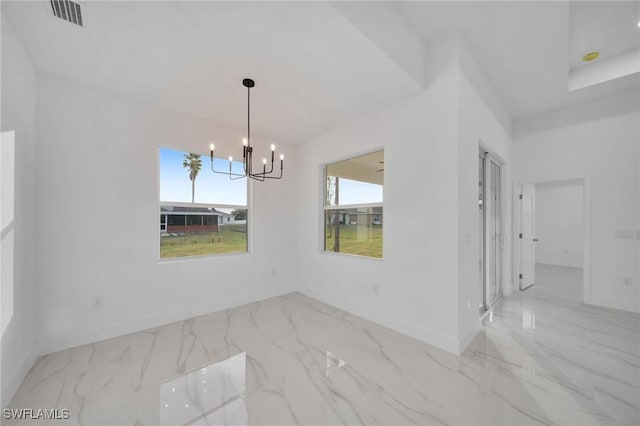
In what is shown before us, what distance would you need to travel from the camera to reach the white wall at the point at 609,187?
3379 millimetres

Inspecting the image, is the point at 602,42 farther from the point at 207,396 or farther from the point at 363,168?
the point at 207,396

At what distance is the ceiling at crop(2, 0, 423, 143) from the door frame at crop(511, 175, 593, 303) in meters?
3.21

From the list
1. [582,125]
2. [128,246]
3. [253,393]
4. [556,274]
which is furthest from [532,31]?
[556,274]

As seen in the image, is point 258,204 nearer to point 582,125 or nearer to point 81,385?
point 81,385

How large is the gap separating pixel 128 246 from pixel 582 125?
6.56 metres

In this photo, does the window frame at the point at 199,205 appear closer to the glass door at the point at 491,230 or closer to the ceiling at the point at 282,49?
the ceiling at the point at 282,49

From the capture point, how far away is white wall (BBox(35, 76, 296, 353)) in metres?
2.36

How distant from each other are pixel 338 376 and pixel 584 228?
177 inches

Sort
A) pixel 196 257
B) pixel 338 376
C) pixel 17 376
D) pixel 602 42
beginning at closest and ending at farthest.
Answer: pixel 17 376
pixel 338 376
pixel 602 42
pixel 196 257

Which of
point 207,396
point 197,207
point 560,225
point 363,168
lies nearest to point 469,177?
point 363,168

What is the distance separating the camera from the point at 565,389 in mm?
1813

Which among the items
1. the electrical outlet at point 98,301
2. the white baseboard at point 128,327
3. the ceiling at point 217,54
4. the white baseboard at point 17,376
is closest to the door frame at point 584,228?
the ceiling at point 217,54

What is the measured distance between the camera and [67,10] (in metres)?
1.66

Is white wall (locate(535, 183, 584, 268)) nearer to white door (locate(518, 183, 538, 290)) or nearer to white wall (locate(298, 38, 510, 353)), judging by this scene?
white door (locate(518, 183, 538, 290))
